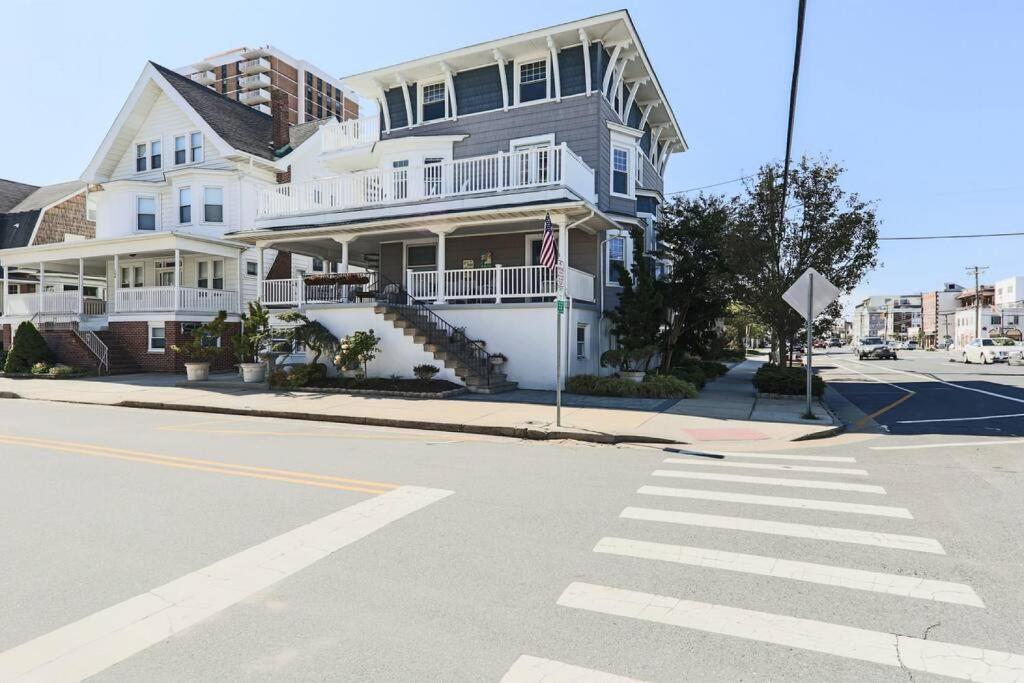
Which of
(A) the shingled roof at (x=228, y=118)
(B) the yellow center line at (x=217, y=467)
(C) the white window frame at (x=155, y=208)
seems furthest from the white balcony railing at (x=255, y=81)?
(B) the yellow center line at (x=217, y=467)

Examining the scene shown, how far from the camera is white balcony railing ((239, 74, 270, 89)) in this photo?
89812mm

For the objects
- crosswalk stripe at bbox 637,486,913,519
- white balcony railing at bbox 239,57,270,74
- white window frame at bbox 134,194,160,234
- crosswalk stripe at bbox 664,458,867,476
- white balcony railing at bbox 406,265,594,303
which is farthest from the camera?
white balcony railing at bbox 239,57,270,74

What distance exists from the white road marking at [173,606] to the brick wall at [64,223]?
36.1 metres

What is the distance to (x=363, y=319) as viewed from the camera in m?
18.2

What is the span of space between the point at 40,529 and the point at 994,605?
7.66 meters

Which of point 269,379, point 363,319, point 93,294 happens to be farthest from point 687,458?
point 93,294

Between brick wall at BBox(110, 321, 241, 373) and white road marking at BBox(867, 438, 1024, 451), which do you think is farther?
brick wall at BBox(110, 321, 241, 373)

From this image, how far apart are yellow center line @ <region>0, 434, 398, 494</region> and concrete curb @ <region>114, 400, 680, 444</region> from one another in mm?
4124

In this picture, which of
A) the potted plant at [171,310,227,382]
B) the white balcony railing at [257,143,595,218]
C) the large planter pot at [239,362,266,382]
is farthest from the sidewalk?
the white balcony railing at [257,143,595,218]

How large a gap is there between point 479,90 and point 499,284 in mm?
8658

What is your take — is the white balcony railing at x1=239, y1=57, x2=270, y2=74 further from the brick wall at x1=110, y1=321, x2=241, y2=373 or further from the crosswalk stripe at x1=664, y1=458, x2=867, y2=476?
the crosswalk stripe at x1=664, y1=458, x2=867, y2=476

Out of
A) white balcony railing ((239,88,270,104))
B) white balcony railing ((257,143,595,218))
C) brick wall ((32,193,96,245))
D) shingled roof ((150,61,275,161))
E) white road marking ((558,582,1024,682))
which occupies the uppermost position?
white balcony railing ((239,88,270,104))

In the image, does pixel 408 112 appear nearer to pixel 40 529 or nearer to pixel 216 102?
pixel 216 102

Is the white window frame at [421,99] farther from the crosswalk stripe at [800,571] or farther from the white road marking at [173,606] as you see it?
the crosswalk stripe at [800,571]
